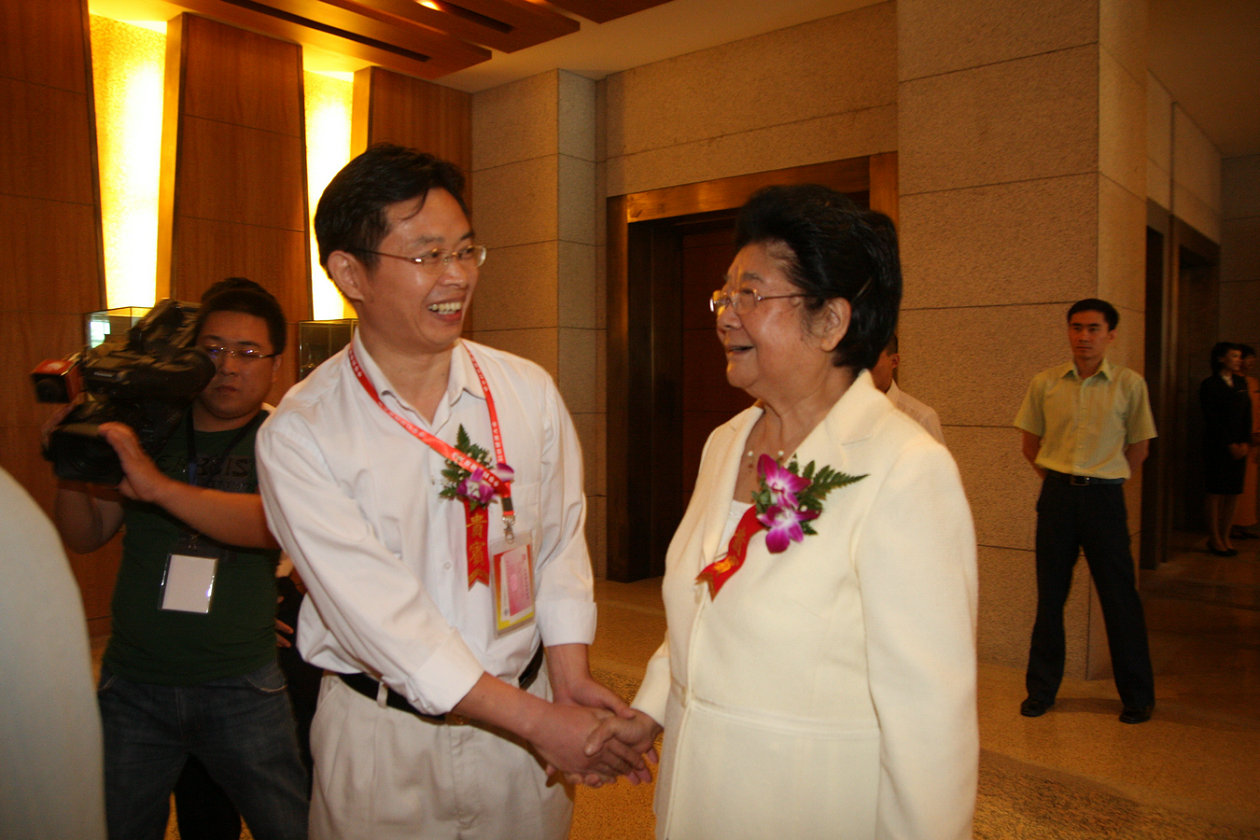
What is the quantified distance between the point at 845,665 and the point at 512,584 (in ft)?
2.02

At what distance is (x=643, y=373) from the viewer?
682 cm

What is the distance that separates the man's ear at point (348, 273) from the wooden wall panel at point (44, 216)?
4.14m

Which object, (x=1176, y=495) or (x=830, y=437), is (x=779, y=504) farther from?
(x=1176, y=495)

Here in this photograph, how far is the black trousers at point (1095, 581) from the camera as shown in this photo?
149 inches

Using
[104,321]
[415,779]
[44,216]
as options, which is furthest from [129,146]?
[415,779]

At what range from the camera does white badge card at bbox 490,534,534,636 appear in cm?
156

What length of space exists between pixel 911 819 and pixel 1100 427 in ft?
Answer: 10.8

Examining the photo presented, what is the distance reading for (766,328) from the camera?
4.76 feet

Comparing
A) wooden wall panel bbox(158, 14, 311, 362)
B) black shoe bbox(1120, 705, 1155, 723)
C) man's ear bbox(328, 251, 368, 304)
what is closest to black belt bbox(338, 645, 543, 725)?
man's ear bbox(328, 251, 368, 304)

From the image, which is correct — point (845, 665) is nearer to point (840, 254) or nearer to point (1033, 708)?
point (840, 254)

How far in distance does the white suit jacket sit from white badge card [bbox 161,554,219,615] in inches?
43.8

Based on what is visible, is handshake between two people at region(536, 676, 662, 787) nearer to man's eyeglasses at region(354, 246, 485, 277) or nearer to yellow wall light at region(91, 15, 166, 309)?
man's eyeglasses at region(354, 246, 485, 277)

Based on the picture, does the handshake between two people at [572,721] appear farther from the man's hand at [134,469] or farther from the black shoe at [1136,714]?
the black shoe at [1136,714]

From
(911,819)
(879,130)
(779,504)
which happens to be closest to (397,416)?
(779,504)
